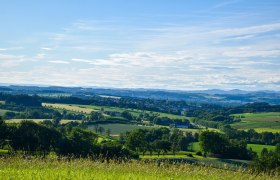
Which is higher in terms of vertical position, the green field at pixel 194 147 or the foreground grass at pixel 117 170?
the foreground grass at pixel 117 170

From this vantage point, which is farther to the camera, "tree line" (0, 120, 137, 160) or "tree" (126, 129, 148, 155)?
"tree" (126, 129, 148, 155)

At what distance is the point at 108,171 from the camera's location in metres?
13.4

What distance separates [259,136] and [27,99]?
4734 inches

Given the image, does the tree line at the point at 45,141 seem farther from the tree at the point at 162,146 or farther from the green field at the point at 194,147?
the green field at the point at 194,147

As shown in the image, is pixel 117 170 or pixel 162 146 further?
pixel 162 146

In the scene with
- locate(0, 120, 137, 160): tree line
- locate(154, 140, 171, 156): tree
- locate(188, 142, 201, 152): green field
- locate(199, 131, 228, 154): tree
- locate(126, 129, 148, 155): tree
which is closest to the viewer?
locate(0, 120, 137, 160): tree line

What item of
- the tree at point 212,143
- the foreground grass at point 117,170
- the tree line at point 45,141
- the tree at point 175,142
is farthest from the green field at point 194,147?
the foreground grass at point 117,170

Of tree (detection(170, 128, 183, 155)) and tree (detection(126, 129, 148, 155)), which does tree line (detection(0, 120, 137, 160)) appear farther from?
tree (detection(170, 128, 183, 155))

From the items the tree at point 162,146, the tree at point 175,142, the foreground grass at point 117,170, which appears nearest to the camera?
the foreground grass at point 117,170

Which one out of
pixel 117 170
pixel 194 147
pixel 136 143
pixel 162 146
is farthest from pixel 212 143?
pixel 117 170

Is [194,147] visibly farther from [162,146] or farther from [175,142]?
[162,146]

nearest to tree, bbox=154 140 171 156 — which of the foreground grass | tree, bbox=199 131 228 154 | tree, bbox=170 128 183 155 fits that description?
tree, bbox=170 128 183 155

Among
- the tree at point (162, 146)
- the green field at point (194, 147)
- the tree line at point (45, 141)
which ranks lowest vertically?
the green field at point (194, 147)

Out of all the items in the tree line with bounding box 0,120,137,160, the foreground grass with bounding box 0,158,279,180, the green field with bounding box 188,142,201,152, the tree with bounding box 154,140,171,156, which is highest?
the foreground grass with bounding box 0,158,279,180
